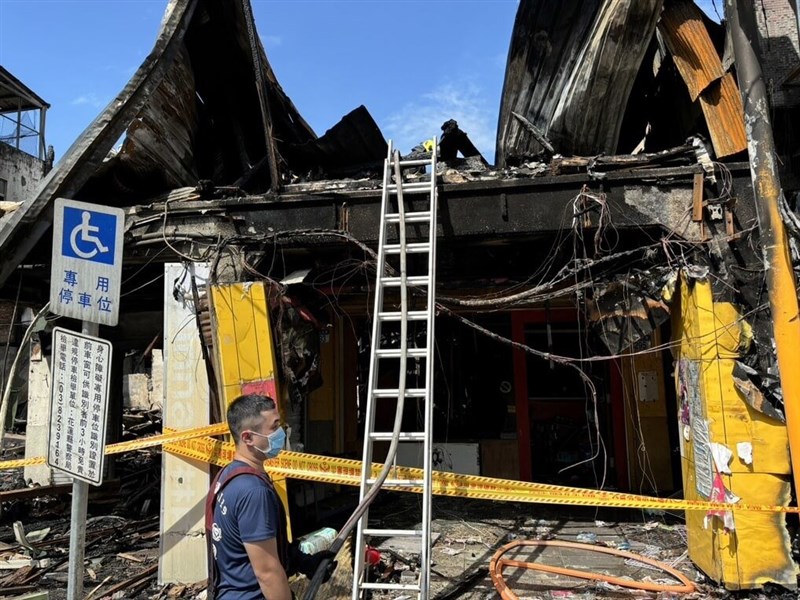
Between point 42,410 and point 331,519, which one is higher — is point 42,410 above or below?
above

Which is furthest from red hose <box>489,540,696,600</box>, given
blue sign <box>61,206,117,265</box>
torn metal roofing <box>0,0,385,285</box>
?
torn metal roofing <box>0,0,385,285</box>

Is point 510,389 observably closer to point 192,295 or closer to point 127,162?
point 192,295

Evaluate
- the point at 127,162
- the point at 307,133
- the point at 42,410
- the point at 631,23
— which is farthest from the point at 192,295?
the point at 42,410

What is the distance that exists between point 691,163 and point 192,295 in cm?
542

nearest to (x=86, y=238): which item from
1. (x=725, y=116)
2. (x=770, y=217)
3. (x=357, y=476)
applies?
(x=357, y=476)

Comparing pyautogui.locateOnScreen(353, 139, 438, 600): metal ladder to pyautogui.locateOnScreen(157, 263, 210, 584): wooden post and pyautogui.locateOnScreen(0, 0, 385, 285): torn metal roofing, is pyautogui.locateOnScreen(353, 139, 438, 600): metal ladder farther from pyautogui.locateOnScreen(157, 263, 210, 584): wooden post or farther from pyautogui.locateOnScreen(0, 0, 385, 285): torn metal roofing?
pyautogui.locateOnScreen(157, 263, 210, 584): wooden post

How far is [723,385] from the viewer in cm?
484

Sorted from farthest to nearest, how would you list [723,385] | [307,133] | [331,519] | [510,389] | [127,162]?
[510,389], [307,133], [331,519], [127,162], [723,385]

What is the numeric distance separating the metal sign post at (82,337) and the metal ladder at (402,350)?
6.36 ft

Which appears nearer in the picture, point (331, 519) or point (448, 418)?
point (331, 519)

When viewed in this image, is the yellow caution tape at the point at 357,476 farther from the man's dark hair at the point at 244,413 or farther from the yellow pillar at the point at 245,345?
the man's dark hair at the point at 244,413

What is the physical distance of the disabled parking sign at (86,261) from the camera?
3490mm

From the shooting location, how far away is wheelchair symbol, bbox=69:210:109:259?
358 centimetres

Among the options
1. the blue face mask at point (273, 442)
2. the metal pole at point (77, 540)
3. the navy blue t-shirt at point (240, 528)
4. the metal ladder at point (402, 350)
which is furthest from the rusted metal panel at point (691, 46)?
the metal pole at point (77, 540)
